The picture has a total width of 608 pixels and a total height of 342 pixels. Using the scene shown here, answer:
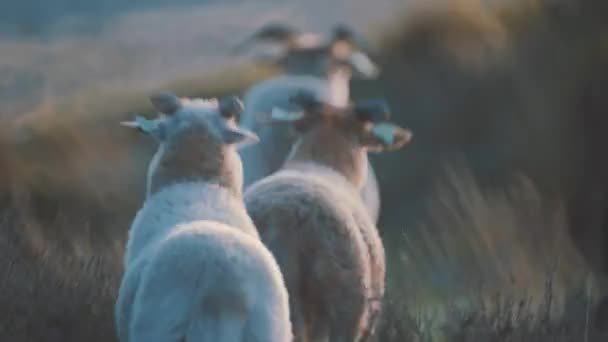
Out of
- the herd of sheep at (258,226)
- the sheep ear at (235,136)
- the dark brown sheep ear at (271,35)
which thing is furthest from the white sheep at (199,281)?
the dark brown sheep ear at (271,35)

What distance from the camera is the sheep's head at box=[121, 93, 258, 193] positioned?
772 centimetres

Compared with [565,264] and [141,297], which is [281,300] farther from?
[565,264]

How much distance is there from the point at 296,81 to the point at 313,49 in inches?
83.2

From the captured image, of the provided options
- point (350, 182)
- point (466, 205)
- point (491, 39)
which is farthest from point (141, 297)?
point (491, 39)

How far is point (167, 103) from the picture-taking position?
25.7 feet

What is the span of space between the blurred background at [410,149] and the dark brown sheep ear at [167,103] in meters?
1.43

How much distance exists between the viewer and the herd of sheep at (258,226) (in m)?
6.48

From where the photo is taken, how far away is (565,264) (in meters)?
11.6

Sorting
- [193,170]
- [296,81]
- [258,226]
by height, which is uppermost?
[193,170]

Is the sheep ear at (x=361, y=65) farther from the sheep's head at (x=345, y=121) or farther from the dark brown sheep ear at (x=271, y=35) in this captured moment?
the sheep's head at (x=345, y=121)

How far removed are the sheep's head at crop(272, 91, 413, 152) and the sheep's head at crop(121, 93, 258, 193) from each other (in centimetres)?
202

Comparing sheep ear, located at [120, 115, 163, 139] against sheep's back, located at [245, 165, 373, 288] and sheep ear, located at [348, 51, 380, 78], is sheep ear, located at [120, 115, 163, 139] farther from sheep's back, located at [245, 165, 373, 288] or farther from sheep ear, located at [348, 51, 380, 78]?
sheep ear, located at [348, 51, 380, 78]

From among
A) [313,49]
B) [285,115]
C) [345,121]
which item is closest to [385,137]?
[345,121]

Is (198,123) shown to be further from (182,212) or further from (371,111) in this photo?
(371,111)
